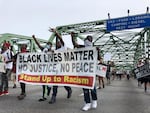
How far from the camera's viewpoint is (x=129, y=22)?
115 ft

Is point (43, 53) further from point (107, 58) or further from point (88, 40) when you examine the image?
point (107, 58)

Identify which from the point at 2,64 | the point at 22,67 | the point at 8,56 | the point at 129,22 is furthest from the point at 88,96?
the point at 129,22

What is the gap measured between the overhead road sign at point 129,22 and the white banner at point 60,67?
24.1 meters

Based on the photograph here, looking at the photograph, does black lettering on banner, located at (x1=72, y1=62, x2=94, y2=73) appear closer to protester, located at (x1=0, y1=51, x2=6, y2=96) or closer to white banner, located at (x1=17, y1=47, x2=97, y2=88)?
white banner, located at (x1=17, y1=47, x2=97, y2=88)

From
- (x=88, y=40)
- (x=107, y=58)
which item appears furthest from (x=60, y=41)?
(x=107, y=58)

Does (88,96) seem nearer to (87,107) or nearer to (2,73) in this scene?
(87,107)

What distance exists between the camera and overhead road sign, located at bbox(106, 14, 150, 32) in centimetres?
3391

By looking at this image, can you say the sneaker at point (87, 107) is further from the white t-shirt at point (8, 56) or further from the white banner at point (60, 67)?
the white t-shirt at point (8, 56)

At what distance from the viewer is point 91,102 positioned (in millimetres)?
9477

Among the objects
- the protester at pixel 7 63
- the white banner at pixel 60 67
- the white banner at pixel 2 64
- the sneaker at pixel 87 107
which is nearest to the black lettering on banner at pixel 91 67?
the white banner at pixel 60 67

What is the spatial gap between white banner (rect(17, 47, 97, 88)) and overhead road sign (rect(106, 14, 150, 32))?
24.1 m

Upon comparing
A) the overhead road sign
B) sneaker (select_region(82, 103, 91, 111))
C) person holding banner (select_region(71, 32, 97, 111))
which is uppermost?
the overhead road sign

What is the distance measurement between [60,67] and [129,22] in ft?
84.5

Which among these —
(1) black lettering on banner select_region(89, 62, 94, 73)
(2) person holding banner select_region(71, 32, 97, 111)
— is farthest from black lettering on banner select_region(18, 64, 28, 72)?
(1) black lettering on banner select_region(89, 62, 94, 73)
